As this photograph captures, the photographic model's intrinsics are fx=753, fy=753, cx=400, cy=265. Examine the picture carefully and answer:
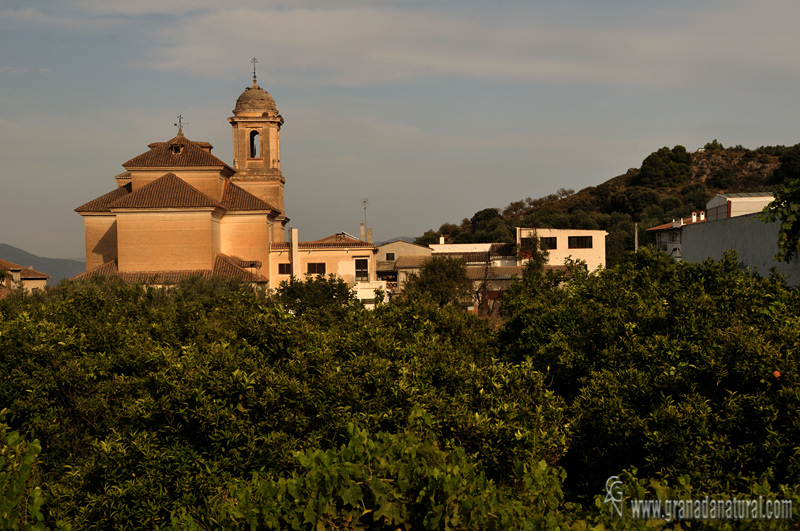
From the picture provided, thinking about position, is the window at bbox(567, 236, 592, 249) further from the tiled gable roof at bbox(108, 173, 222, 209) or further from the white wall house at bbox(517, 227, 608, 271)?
the tiled gable roof at bbox(108, 173, 222, 209)

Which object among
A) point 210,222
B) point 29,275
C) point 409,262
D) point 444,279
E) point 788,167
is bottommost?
point 444,279

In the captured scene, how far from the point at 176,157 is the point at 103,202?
5.43m

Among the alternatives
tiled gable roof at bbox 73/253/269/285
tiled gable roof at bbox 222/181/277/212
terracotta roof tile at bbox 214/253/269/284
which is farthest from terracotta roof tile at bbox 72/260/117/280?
tiled gable roof at bbox 222/181/277/212

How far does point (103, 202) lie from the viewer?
4775 centimetres

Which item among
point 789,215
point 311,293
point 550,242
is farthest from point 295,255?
point 789,215

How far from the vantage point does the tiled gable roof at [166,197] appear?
43.7 m

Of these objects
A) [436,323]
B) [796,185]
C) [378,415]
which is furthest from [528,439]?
[796,185]

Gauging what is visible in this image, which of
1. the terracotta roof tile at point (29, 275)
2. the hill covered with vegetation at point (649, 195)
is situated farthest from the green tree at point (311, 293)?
the hill covered with vegetation at point (649, 195)

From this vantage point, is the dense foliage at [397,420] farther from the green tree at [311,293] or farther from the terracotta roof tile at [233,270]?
the terracotta roof tile at [233,270]

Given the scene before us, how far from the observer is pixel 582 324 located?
12750 millimetres

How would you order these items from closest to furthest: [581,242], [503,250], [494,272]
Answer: [494,272] → [581,242] → [503,250]

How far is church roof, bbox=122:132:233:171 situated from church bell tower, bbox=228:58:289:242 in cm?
715

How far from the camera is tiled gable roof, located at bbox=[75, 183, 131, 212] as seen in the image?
46.8 metres

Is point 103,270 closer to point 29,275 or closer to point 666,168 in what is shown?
point 29,275
